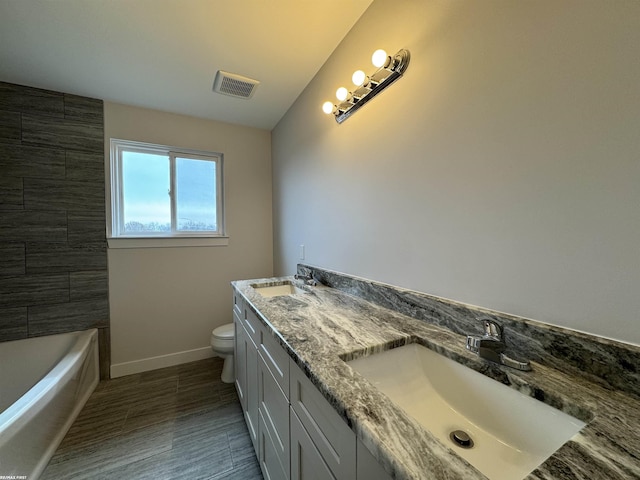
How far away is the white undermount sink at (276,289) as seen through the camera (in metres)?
1.73

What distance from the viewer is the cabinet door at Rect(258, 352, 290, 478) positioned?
85cm

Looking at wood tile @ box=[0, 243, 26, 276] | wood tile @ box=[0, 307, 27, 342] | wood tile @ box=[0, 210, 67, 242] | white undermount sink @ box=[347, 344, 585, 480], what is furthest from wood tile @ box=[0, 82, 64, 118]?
white undermount sink @ box=[347, 344, 585, 480]

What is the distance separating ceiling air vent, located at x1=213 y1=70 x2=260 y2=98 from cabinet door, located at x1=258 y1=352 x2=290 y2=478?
1.89 meters

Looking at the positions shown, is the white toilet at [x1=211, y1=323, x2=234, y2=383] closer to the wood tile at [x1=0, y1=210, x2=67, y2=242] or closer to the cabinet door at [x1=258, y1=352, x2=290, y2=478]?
the cabinet door at [x1=258, y1=352, x2=290, y2=478]

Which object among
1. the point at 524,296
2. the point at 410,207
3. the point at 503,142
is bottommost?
the point at 524,296

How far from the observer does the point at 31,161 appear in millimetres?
1837

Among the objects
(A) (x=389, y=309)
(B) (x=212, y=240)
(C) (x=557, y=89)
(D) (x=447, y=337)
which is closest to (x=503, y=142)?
(C) (x=557, y=89)

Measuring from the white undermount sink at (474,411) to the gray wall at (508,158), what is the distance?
24cm

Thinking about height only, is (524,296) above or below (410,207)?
below

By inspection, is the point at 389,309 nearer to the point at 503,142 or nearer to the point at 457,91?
the point at 503,142

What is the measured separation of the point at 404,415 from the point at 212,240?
2379mm

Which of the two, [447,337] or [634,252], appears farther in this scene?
[447,337]

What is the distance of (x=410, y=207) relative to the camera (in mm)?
1060

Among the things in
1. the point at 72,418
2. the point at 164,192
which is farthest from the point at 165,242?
the point at 72,418
